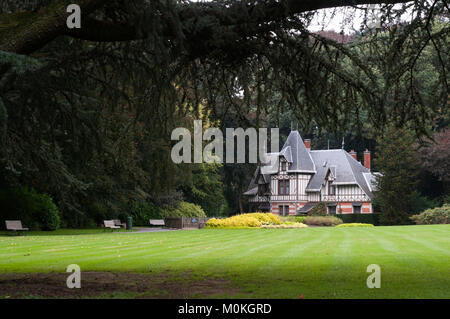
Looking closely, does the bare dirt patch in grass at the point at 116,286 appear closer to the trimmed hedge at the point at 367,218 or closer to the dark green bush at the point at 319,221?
the dark green bush at the point at 319,221

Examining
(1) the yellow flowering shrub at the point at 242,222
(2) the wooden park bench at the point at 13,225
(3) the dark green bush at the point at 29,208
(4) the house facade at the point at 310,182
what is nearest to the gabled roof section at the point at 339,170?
(4) the house facade at the point at 310,182

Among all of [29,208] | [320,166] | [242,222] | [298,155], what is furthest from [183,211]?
[320,166]

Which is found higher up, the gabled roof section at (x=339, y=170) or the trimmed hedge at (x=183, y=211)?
the gabled roof section at (x=339, y=170)

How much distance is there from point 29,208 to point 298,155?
33125 millimetres

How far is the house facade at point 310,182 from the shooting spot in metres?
52.5

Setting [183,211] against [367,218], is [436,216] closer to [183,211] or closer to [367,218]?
[367,218]

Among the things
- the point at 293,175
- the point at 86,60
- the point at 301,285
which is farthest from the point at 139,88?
the point at 293,175

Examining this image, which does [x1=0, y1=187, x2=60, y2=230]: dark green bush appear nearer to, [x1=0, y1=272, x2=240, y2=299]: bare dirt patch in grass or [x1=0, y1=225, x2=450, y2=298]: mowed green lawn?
[x1=0, y1=225, x2=450, y2=298]: mowed green lawn

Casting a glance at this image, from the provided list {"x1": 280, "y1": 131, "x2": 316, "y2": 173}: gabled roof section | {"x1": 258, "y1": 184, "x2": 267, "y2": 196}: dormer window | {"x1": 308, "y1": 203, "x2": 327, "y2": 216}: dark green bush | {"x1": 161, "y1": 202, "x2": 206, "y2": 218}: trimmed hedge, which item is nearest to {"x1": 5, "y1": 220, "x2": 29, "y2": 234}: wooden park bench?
{"x1": 161, "y1": 202, "x2": 206, "y2": 218}: trimmed hedge

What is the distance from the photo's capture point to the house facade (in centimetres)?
5247

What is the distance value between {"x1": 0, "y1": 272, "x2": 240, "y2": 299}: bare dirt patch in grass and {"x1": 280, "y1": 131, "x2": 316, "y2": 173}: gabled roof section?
45736 mm

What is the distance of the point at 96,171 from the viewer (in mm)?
28359
